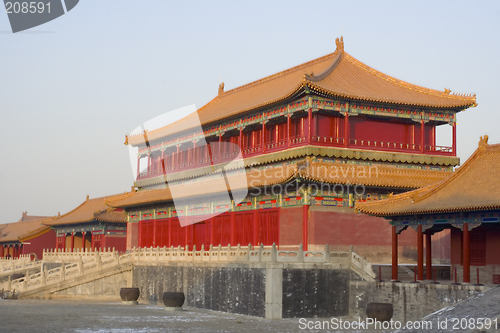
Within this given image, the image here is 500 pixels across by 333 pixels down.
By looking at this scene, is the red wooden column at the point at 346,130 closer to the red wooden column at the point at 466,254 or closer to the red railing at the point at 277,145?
the red railing at the point at 277,145

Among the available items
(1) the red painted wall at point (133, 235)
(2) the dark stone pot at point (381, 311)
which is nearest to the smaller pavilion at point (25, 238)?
(1) the red painted wall at point (133, 235)

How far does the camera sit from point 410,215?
2841 centimetres

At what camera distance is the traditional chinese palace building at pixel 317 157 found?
33250mm

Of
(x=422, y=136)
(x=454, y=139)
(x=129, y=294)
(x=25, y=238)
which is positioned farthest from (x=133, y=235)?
(x=454, y=139)

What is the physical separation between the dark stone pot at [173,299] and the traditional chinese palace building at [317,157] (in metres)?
4.82

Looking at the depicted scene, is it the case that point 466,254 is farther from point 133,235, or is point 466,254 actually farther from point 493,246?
point 133,235

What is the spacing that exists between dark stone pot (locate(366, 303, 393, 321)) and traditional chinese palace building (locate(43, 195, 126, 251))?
32.6 metres

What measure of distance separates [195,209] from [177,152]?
7.07 metres

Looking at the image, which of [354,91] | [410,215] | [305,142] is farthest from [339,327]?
[354,91]

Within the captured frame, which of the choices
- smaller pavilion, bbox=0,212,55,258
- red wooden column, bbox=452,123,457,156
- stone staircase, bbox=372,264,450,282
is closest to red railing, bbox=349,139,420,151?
red wooden column, bbox=452,123,457,156

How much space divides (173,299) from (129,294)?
4.85 meters

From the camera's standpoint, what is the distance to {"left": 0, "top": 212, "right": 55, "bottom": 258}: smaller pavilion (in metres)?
67.3

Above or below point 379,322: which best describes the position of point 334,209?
above

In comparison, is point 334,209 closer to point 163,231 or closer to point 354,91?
point 354,91
